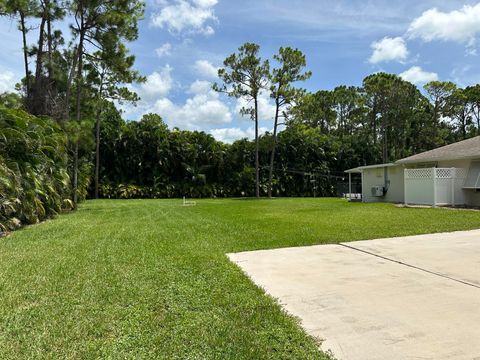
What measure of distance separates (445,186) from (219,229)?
11281 millimetres

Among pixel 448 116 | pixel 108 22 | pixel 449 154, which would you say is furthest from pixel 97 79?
pixel 448 116

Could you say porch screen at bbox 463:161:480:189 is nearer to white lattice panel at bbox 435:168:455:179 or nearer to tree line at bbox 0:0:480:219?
white lattice panel at bbox 435:168:455:179

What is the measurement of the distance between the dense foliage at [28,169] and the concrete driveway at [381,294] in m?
6.23

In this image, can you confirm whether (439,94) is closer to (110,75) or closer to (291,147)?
(291,147)

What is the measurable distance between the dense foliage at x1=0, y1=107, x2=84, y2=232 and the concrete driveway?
6.23 meters

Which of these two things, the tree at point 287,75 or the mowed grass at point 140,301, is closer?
the mowed grass at point 140,301

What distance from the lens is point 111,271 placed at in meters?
5.00

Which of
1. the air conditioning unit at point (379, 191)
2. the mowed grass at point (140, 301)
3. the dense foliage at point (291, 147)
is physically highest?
the dense foliage at point (291, 147)

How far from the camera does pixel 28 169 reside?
1039 cm

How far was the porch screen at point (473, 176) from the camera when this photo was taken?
51.1 ft

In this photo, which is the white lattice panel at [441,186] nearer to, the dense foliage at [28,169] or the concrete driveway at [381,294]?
the concrete driveway at [381,294]

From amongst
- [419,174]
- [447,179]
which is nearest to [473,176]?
[447,179]

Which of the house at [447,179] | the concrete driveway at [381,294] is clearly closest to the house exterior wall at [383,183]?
the house at [447,179]

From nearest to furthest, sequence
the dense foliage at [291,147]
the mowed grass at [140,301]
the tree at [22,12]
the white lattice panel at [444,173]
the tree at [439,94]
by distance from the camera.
Answer: 1. the mowed grass at [140,301]
2. the tree at [22,12]
3. the white lattice panel at [444,173]
4. the dense foliage at [291,147]
5. the tree at [439,94]
